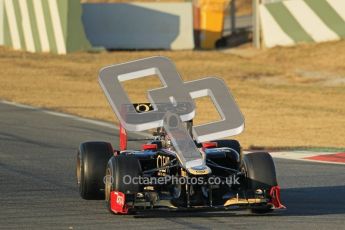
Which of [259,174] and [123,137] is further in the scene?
[123,137]

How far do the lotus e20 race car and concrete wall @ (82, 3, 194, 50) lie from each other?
23100mm

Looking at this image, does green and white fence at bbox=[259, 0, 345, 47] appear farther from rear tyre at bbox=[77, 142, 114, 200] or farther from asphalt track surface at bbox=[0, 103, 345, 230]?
rear tyre at bbox=[77, 142, 114, 200]

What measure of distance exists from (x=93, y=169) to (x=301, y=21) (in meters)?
21.8

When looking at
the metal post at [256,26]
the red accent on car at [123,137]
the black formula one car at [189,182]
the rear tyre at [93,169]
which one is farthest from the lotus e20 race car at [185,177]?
the metal post at [256,26]

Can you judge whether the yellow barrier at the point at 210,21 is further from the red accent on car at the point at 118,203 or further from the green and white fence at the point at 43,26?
the red accent on car at the point at 118,203

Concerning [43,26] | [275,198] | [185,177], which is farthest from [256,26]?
[185,177]

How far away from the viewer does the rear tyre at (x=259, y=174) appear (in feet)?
34.3

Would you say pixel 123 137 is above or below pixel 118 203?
above

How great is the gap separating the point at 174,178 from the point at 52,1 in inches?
877

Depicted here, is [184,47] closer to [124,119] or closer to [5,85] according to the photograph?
[5,85]

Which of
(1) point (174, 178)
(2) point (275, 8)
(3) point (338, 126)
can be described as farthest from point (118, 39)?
(1) point (174, 178)

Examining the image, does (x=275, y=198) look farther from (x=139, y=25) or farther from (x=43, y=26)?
(x=139, y=25)

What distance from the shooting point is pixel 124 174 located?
10.4 meters

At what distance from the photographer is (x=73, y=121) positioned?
812 inches
